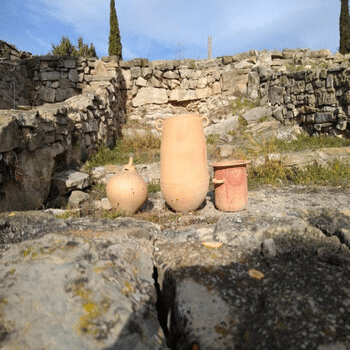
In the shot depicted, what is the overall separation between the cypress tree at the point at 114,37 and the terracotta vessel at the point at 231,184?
755 centimetres

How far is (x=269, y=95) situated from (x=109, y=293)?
23.7 ft

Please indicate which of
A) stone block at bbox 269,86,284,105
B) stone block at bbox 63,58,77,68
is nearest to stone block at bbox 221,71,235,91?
stone block at bbox 269,86,284,105

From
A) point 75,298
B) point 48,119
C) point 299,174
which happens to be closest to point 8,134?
point 48,119

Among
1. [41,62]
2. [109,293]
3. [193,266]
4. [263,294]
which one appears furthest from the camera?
[41,62]

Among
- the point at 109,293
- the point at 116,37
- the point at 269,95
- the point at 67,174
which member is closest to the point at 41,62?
the point at 116,37

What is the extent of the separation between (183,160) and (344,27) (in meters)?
9.90

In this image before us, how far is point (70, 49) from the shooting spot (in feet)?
30.8

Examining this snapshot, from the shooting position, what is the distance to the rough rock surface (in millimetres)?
1035

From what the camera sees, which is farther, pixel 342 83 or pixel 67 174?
pixel 342 83

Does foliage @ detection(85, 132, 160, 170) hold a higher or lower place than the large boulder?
higher

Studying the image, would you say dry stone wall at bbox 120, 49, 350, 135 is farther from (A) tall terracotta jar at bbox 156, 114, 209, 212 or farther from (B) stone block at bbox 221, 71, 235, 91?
(A) tall terracotta jar at bbox 156, 114, 209, 212

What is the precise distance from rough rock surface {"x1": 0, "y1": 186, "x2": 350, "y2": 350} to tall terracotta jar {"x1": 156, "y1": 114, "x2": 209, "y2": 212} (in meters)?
0.97

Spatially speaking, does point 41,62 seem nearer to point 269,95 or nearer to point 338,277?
point 269,95

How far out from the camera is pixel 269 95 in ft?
24.0
